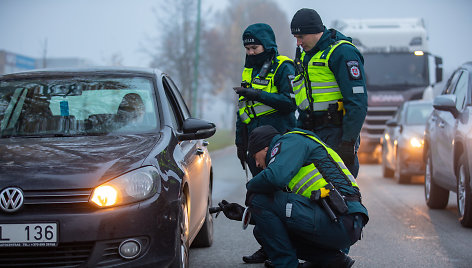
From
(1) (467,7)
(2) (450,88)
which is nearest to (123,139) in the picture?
(2) (450,88)

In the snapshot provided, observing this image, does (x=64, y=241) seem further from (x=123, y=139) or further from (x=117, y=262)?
(x=123, y=139)

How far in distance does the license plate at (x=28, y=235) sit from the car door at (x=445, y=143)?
561cm

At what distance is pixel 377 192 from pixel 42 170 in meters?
8.56

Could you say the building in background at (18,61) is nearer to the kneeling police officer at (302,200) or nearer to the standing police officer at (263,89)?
the standing police officer at (263,89)

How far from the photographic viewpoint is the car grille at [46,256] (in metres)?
4.10

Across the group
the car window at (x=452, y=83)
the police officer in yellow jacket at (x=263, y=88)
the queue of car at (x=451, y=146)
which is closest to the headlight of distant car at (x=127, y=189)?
the police officer in yellow jacket at (x=263, y=88)

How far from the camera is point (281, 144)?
15.4 feet

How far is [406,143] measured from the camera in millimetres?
13836

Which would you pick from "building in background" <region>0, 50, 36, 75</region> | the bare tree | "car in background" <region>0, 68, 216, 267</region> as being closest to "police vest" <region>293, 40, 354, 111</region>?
"car in background" <region>0, 68, 216, 267</region>

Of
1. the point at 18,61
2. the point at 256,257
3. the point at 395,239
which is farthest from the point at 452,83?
the point at 18,61

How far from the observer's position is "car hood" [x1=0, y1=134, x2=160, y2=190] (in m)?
4.22

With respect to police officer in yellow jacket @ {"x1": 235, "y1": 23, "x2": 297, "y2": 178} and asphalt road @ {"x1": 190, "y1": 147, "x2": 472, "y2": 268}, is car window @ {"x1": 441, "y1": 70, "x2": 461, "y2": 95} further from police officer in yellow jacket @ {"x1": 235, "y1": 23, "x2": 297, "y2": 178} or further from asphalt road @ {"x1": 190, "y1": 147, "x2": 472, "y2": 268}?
police officer in yellow jacket @ {"x1": 235, "y1": 23, "x2": 297, "y2": 178}

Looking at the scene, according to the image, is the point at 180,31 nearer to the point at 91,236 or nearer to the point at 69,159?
the point at 69,159

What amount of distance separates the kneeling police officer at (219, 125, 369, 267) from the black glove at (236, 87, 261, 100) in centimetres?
120
